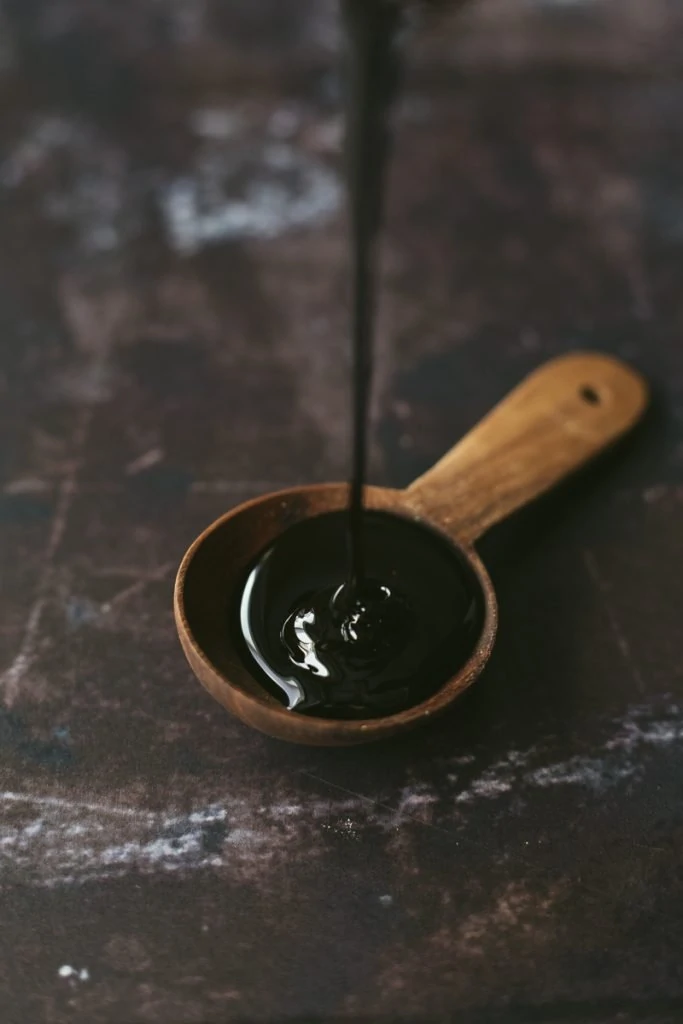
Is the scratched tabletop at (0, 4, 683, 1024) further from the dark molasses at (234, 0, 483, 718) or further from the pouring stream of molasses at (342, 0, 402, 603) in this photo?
the pouring stream of molasses at (342, 0, 402, 603)

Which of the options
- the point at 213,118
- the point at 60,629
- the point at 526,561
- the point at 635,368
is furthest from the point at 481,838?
the point at 213,118

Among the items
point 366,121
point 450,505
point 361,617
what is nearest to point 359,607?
point 361,617

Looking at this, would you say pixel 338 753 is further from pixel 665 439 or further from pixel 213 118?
pixel 213 118

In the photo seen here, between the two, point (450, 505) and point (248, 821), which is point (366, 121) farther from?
point (248, 821)

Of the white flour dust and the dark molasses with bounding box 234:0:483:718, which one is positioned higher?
the dark molasses with bounding box 234:0:483:718

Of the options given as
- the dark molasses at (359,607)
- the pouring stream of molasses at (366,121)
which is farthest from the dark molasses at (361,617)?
the pouring stream of molasses at (366,121)

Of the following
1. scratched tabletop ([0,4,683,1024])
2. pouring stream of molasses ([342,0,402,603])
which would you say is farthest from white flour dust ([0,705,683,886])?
pouring stream of molasses ([342,0,402,603])
